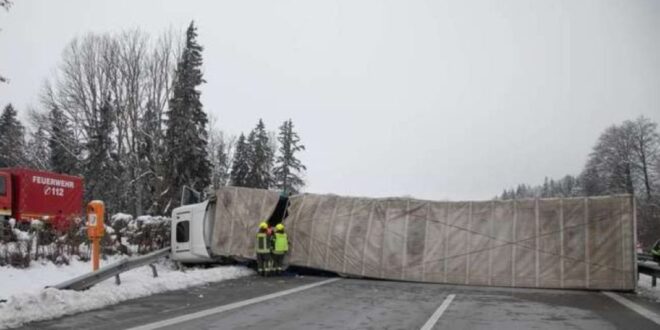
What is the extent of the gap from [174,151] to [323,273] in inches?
1112

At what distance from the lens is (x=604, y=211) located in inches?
658

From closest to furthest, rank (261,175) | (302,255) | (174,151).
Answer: (302,255) → (174,151) → (261,175)

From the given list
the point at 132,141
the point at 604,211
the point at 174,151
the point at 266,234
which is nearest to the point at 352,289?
the point at 266,234

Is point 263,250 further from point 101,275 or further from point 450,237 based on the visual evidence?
point 101,275

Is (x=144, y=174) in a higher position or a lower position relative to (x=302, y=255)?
higher

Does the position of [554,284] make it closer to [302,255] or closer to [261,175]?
[302,255]

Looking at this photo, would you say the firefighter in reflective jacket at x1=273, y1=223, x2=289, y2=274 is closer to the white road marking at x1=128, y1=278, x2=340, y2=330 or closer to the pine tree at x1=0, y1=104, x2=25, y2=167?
the white road marking at x1=128, y1=278, x2=340, y2=330

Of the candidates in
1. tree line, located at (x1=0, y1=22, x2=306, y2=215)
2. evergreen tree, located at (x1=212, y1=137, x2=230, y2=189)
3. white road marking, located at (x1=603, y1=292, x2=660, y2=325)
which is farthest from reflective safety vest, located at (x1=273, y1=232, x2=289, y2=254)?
evergreen tree, located at (x1=212, y1=137, x2=230, y2=189)

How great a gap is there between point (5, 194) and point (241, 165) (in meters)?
45.7

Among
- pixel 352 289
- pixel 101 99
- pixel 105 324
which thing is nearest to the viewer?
pixel 105 324

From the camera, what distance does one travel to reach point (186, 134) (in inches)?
1781

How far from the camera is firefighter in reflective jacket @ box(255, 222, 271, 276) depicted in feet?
59.8

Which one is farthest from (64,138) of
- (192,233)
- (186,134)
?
(192,233)

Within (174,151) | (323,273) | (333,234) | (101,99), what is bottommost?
(323,273)
